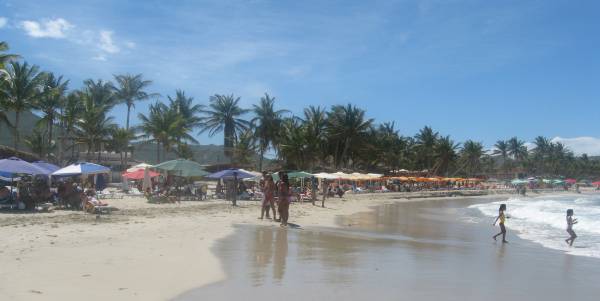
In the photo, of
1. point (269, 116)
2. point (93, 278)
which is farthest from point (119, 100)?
point (93, 278)

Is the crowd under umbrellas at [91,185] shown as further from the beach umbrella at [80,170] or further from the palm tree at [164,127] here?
the palm tree at [164,127]

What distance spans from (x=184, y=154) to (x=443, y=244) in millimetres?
36638

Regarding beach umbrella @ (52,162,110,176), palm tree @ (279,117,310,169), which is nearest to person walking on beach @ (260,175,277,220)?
beach umbrella @ (52,162,110,176)

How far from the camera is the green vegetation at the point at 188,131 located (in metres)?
35.4

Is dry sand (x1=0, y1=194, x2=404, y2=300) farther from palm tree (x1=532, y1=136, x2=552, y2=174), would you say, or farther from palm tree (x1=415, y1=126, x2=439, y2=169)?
palm tree (x1=532, y1=136, x2=552, y2=174)

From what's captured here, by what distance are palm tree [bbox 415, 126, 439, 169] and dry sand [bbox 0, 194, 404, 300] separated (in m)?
67.1

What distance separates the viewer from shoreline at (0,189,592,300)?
5.80 metres

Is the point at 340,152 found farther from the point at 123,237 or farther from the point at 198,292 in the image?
the point at 198,292

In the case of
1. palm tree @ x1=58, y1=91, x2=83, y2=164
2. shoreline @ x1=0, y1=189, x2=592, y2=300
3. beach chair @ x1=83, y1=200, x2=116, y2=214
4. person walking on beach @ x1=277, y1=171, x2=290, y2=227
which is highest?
palm tree @ x1=58, y1=91, x2=83, y2=164

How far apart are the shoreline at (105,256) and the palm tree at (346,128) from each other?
4225 cm

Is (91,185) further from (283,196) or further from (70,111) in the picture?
(70,111)

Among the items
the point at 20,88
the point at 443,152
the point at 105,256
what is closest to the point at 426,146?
the point at 443,152

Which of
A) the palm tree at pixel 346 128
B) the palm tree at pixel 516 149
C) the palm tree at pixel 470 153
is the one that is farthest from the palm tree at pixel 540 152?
the palm tree at pixel 346 128

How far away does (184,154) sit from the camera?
4603 cm
